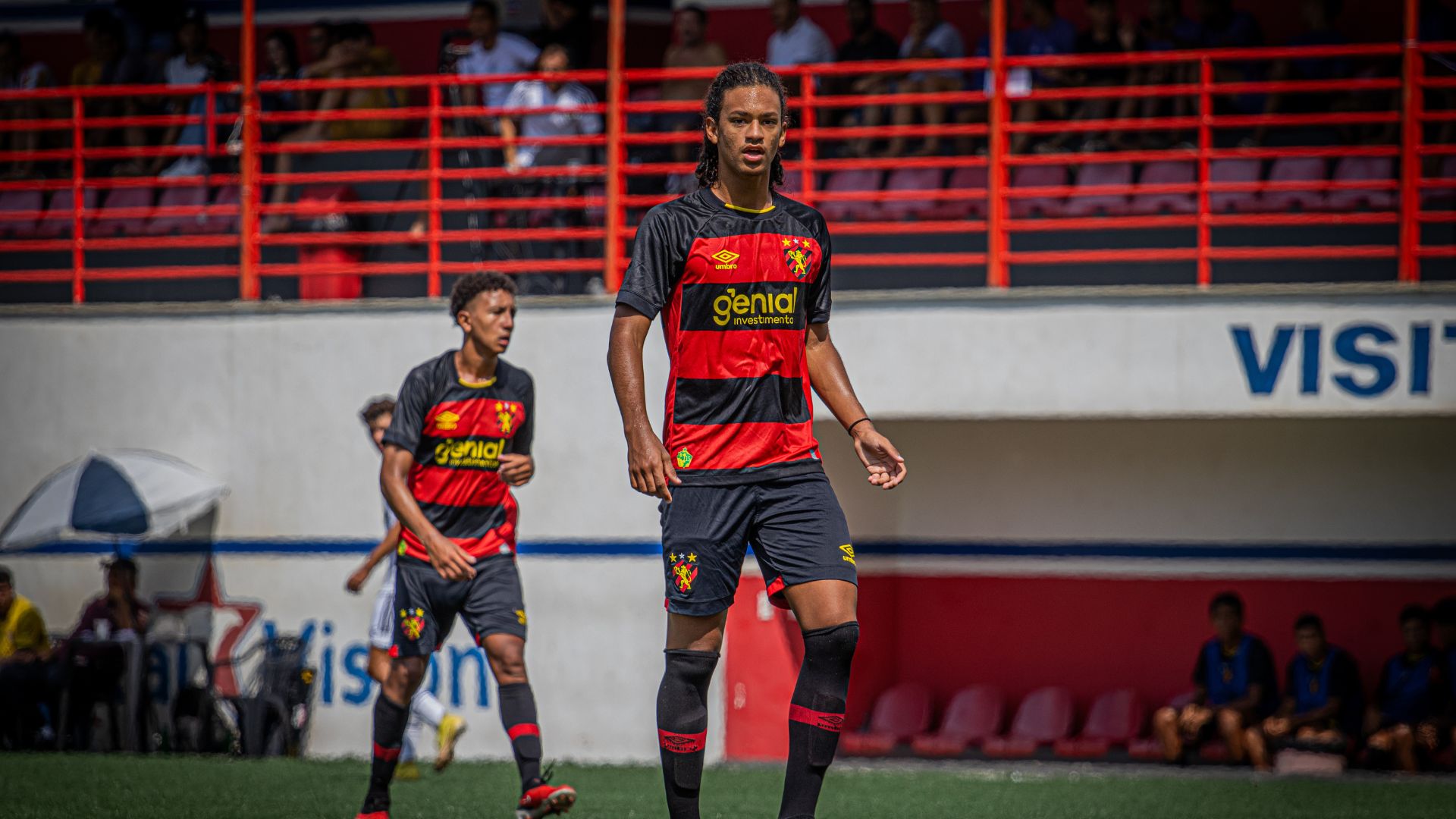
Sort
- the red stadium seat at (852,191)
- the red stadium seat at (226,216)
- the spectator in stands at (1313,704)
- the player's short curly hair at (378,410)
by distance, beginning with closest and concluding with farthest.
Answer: the player's short curly hair at (378,410)
the spectator in stands at (1313,704)
the red stadium seat at (852,191)
the red stadium seat at (226,216)

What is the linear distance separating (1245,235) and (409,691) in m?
6.69

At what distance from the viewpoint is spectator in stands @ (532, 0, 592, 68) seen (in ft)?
43.0

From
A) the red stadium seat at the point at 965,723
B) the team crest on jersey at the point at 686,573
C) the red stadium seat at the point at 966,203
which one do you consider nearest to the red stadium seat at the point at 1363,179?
the red stadium seat at the point at 966,203

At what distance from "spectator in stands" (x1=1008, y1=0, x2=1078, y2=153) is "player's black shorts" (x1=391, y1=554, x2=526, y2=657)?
6005 millimetres

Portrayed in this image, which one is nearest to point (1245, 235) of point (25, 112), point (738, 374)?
point (738, 374)

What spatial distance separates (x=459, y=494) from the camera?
7.67 metres

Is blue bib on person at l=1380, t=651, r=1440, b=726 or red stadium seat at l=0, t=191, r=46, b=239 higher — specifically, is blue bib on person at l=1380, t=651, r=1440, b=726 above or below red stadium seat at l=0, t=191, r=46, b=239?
below

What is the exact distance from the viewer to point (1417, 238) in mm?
10750

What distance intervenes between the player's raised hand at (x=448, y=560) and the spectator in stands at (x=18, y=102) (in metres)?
9.12

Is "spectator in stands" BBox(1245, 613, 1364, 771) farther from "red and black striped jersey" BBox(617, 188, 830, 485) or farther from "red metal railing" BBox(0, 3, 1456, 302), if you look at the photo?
"red and black striped jersey" BBox(617, 188, 830, 485)

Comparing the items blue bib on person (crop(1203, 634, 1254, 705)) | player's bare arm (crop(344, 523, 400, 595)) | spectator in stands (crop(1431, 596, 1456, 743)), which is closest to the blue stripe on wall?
spectator in stands (crop(1431, 596, 1456, 743))

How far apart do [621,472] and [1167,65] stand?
4661 mm

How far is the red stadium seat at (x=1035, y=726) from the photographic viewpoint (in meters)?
11.8

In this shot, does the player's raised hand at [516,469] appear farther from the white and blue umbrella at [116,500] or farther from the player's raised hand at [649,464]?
the white and blue umbrella at [116,500]
